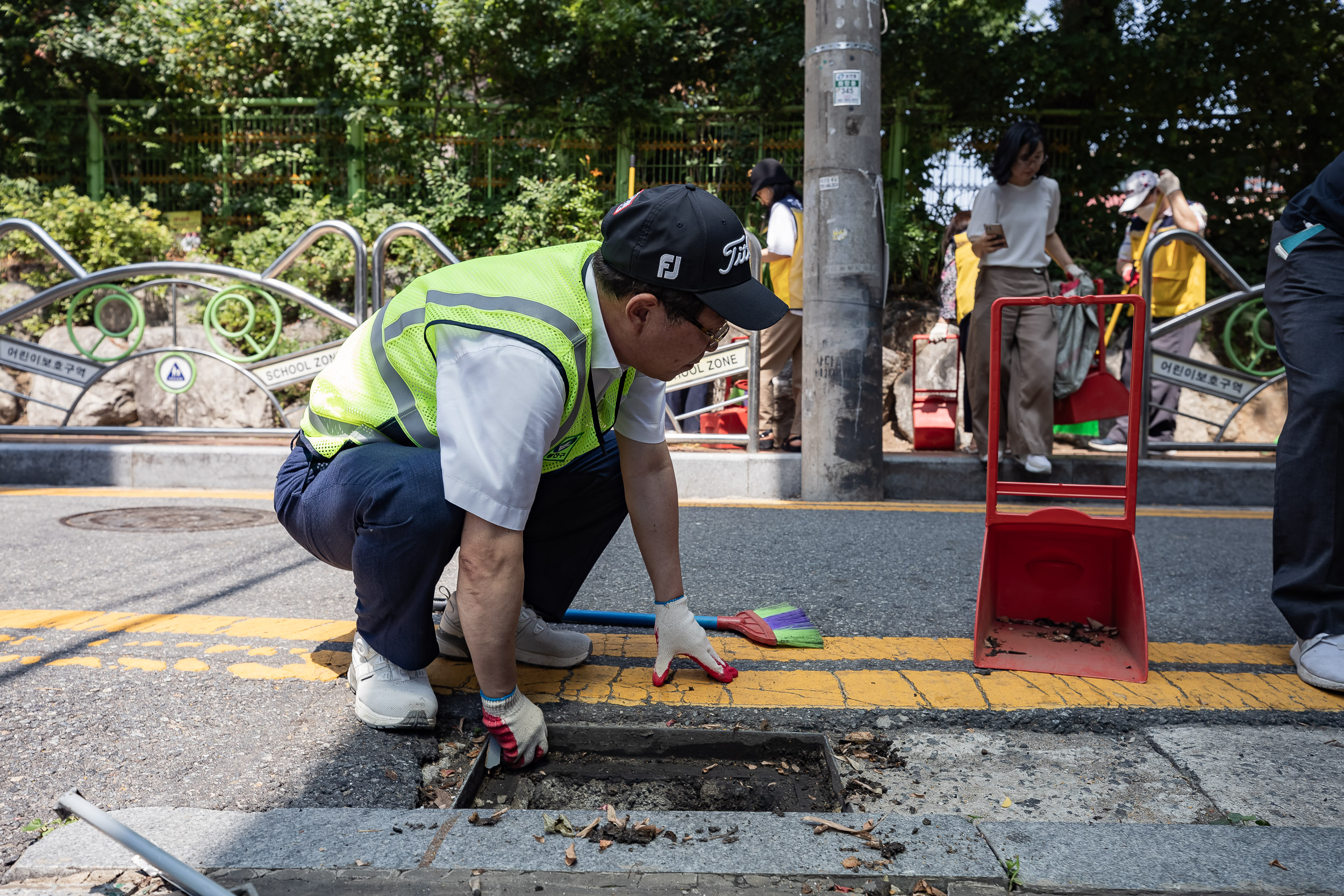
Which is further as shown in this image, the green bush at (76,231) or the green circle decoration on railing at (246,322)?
the green bush at (76,231)

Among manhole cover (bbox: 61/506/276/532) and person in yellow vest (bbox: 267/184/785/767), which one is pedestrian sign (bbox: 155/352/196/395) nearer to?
manhole cover (bbox: 61/506/276/532)

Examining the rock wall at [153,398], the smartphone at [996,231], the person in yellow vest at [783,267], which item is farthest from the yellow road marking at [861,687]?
the rock wall at [153,398]

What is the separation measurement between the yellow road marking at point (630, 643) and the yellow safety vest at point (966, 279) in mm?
3596

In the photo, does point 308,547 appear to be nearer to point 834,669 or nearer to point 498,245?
point 834,669

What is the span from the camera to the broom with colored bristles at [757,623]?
280 cm

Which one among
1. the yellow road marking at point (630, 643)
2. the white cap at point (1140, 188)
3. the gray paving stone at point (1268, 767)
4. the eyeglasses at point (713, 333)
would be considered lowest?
the gray paving stone at point (1268, 767)


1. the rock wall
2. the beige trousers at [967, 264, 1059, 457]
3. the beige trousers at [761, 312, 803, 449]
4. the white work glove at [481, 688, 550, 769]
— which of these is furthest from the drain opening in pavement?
the rock wall

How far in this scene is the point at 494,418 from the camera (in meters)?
1.83

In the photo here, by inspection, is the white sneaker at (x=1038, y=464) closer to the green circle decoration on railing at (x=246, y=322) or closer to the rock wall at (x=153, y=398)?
the green circle decoration on railing at (x=246, y=322)

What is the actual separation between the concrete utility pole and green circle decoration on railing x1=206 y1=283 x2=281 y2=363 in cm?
323

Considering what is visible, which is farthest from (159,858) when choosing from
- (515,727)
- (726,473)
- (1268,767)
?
(726,473)

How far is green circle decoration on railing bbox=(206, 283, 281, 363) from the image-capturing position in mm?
5676

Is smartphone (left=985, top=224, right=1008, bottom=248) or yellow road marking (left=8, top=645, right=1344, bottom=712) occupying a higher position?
smartphone (left=985, top=224, right=1008, bottom=248)

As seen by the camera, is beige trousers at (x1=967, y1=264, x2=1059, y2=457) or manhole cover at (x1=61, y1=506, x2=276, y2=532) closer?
manhole cover at (x1=61, y1=506, x2=276, y2=532)
